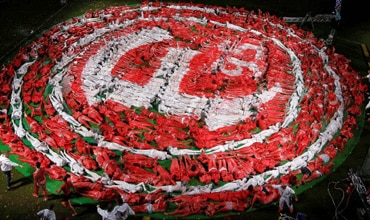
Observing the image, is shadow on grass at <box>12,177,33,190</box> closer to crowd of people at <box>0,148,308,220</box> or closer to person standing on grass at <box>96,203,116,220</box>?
crowd of people at <box>0,148,308,220</box>

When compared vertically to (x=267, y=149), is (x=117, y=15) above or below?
above

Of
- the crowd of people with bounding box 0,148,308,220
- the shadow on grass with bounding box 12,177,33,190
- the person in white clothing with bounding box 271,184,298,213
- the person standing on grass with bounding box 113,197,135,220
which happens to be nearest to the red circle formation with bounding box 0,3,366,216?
the crowd of people with bounding box 0,148,308,220

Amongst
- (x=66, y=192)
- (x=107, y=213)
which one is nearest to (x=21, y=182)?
(x=66, y=192)

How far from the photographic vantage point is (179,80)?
20016 mm

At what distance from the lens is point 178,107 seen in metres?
18.1

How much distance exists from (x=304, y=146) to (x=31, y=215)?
11049mm

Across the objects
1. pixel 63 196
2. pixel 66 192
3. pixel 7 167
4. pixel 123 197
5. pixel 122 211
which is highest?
pixel 7 167

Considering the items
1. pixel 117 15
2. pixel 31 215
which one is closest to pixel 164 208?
pixel 31 215

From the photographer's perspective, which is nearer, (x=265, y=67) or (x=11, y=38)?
(x=265, y=67)

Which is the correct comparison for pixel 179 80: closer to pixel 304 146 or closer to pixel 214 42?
pixel 214 42

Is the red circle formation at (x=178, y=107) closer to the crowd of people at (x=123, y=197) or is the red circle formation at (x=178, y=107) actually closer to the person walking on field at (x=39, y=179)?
the crowd of people at (x=123, y=197)

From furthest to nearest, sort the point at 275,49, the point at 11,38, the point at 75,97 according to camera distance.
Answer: the point at 11,38 → the point at 275,49 → the point at 75,97

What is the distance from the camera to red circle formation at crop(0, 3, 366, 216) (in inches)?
573

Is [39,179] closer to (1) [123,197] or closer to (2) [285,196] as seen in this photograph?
(1) [123,197]
